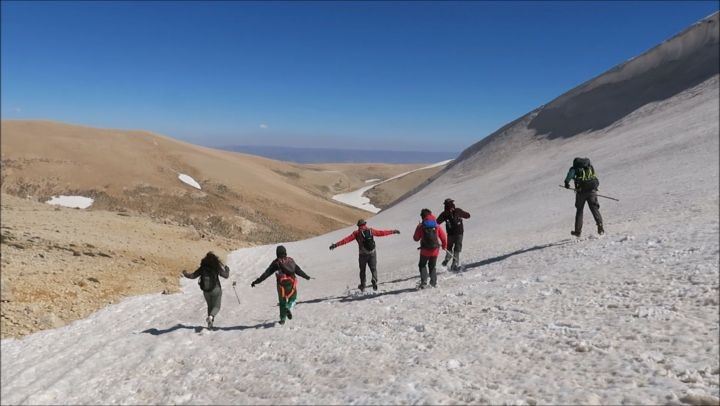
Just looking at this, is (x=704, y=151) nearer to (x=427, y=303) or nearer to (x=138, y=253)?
(x=427, y=303)

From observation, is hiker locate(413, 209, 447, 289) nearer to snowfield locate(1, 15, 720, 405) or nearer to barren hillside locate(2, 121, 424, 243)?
snowfield locate(1, 15, 720, 405)

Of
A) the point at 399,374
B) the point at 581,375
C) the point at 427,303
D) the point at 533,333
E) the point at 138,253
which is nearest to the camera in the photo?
the point at 581,375

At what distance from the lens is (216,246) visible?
97.6ft

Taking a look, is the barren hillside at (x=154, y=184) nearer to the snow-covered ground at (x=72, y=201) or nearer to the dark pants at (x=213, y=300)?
the snow-covered ground at (x=72, y=201)

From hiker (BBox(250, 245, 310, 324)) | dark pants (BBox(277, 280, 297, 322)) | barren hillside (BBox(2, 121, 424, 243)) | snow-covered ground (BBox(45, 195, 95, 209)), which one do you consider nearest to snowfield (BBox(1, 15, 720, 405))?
dark pants (BBox(277, 280, 297, 322))

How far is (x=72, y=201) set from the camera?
43.6 m

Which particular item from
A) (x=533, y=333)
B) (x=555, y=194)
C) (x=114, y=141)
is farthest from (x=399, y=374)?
(x=114, y=141)

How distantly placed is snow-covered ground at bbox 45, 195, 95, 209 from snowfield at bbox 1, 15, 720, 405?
31.6m

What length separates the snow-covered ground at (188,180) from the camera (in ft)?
180

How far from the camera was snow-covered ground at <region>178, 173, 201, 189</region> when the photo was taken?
54.9 m

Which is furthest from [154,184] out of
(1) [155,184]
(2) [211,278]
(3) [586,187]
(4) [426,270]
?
(3) [586,187]

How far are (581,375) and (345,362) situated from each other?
12.2 ft

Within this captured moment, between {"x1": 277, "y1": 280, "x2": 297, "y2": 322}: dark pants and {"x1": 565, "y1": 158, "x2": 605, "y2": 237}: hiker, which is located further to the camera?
{"x1": 565, "y1": 158, "x2": 605, "y2": 237}: hiker

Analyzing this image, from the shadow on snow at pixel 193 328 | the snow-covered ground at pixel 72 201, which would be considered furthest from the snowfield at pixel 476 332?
the snow-covered ground at pixel 72 201
